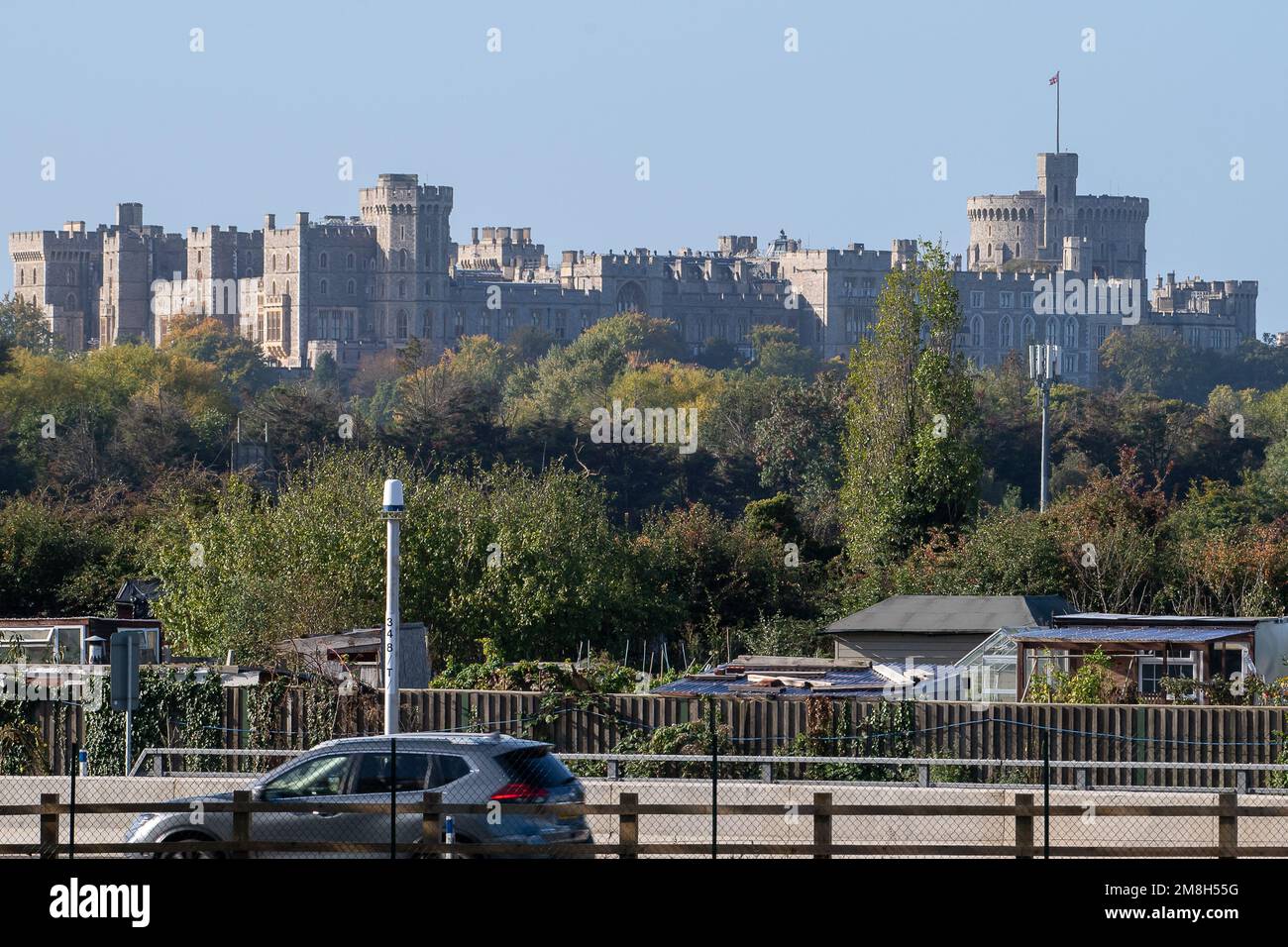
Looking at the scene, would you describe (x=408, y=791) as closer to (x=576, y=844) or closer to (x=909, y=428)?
(x=576, y=844)

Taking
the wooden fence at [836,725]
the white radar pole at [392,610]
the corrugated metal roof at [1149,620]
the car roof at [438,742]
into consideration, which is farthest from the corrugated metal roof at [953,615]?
the car roof at [438,742]

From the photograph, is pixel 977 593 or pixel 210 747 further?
pixel 977 593

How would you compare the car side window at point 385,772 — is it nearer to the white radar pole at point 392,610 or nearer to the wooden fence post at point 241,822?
the wooden fence post at point 241,822

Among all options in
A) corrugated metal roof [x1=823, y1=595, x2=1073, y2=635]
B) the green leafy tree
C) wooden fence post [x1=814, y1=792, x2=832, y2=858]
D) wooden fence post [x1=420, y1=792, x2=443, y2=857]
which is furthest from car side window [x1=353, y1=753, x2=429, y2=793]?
the green leafy tree

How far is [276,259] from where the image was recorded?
193250 mm

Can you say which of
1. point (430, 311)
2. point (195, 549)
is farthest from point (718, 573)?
point (430, 311)

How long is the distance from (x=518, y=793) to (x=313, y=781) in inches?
68.2

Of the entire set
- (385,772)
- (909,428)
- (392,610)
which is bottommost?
(385,772)

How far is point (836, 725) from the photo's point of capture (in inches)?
1014

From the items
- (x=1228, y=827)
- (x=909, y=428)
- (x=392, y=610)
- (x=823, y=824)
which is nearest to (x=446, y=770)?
(x=823, y=824)

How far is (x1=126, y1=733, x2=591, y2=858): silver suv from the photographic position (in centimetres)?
1794
